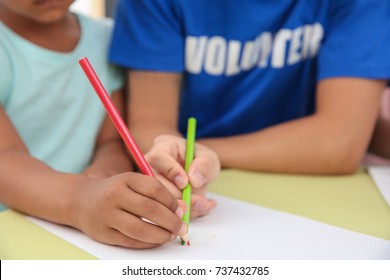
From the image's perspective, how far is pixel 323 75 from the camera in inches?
27.5

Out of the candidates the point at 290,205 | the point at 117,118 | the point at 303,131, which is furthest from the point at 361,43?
the point at 117,118

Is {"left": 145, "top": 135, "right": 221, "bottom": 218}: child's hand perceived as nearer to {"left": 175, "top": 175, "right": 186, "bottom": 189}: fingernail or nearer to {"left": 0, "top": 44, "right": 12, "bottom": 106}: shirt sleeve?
{"left": 175, "top": 175, "right": 186, "bottom": 189}: fingernail

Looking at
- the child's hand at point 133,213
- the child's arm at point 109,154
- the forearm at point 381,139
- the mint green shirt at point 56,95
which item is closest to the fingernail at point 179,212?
the child's hand at point 133,213

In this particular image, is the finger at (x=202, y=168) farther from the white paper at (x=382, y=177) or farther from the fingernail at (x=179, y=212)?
the white paper at (x=382, y=177)

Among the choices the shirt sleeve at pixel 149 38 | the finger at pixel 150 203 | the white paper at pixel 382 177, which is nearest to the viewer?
the finger at pixel 150 203

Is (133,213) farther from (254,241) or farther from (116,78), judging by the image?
(116,78)

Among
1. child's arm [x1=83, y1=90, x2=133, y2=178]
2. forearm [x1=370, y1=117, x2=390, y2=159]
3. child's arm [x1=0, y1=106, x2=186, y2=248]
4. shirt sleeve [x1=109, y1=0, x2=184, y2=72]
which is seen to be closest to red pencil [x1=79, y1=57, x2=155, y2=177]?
child's arm [x1=0, y1=106, x2=186, y2=248]

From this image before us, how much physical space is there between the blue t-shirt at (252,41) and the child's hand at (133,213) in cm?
30

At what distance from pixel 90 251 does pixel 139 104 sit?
0.29 meters

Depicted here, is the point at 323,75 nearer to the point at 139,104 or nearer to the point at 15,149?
the point at 139,104

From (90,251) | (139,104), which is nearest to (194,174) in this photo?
(90,251)

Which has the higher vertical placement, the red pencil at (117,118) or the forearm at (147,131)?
the red pencil at (117,118)

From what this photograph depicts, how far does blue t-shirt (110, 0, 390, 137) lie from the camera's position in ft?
2.25

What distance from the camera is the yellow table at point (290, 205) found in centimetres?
44
